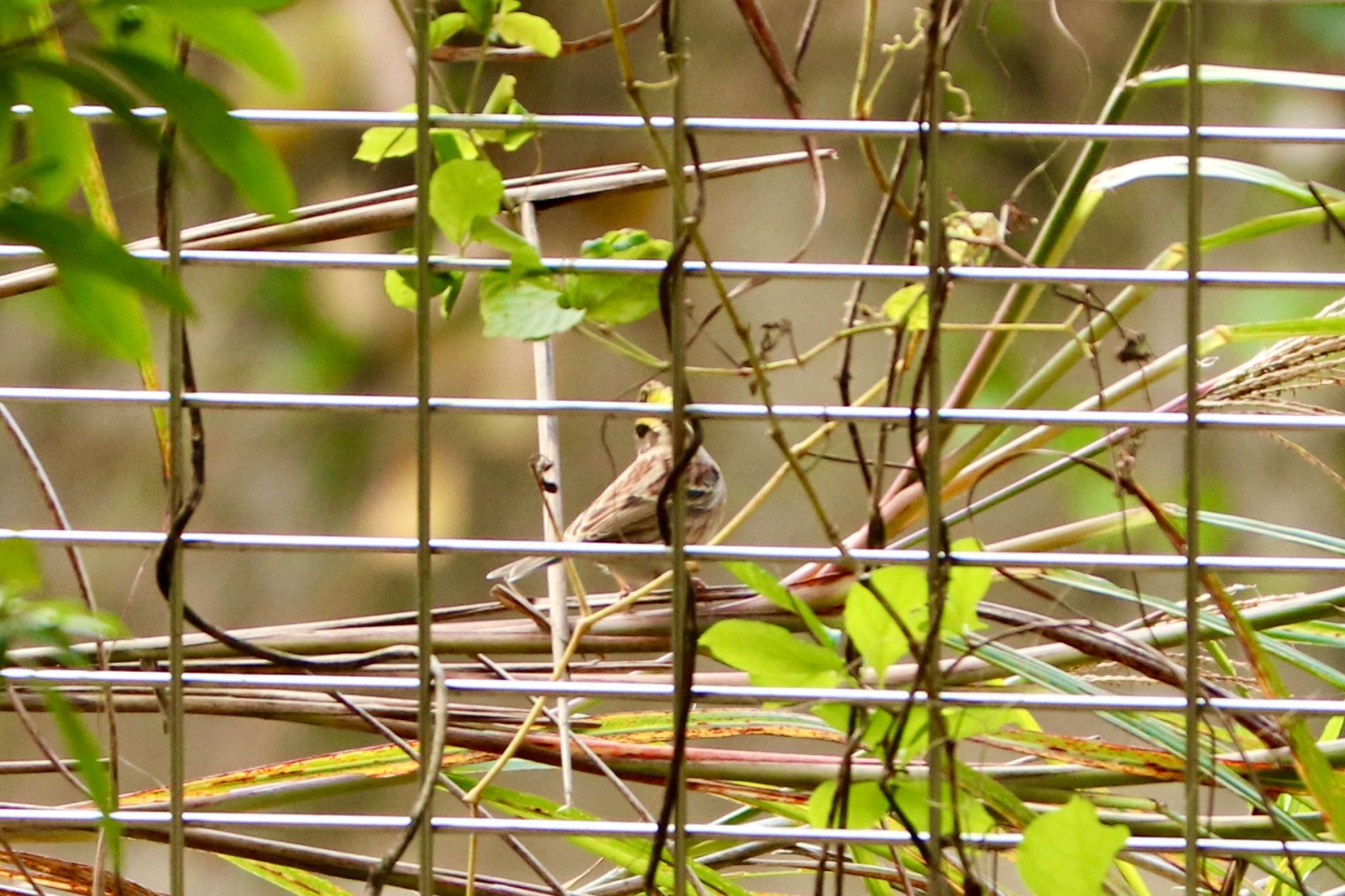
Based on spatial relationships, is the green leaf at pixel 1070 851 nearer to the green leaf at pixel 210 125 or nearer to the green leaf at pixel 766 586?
the green leaf at pixel 766 586

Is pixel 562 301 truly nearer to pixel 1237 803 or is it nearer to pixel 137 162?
pixel 137 162

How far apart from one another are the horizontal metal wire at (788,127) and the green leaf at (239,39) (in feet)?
0.70

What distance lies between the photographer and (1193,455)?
0.60 m

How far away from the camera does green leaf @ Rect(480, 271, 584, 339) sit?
61cm

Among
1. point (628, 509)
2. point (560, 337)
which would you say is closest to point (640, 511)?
point (628, 509)

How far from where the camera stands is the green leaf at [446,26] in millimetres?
618

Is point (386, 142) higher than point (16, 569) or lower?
higher

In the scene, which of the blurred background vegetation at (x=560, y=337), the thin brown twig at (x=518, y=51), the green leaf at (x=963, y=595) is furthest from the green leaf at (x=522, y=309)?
the blurred background vegetation at (x=560, y=337)

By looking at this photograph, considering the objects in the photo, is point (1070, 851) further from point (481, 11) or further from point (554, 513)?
point (481, 11)

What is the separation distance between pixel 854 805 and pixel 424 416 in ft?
0.94

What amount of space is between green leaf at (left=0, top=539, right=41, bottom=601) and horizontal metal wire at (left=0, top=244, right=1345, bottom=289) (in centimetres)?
20

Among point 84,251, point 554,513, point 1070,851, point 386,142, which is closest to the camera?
point 84,251

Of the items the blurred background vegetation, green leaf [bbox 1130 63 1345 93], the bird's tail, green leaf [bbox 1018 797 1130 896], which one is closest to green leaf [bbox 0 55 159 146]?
green leaf [bbox 1018 797 1130 896]

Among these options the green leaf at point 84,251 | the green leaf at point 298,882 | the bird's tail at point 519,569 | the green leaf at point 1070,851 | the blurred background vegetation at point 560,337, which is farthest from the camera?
the blurred background vegetation at point 560,337
